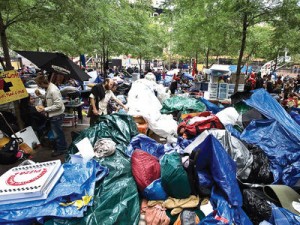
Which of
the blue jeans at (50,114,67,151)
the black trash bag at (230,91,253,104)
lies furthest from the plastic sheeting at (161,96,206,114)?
the blue jeans at (50,114,67,151)

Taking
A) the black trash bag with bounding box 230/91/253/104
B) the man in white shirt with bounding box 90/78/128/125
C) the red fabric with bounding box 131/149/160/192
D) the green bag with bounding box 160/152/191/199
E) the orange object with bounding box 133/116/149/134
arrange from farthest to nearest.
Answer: the black trash bag with bounding box 230/91/253/104 < the orange object with bounding box 133/116/149/134 < the man in white shirt with bounding box 90/78/128/125 < the red fabric with bounding box 131/149/160/192 < the green bag with bounding box 160/152/191/199

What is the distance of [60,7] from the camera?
13.4 ft

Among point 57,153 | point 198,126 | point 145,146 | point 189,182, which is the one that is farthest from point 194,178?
point 57,153

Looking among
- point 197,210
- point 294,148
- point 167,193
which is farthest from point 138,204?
point 294,148

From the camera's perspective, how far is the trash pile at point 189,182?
2.38 metres

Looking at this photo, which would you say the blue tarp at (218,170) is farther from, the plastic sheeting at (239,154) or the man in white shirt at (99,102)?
the man in white shirt at (99,102)

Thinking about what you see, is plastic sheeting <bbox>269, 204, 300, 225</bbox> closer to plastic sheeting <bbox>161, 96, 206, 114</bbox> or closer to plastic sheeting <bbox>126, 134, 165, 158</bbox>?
plastic sheeting <bbox>126, 134, 165, 158</bbox>

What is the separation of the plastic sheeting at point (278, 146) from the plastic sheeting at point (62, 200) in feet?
9.27

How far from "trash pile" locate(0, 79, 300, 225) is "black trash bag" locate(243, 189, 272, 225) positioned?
0.04ft

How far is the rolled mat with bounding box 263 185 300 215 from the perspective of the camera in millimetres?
2662

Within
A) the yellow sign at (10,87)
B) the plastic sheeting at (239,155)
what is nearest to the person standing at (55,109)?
the yellow sign at (10,87)

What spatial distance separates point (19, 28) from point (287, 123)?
7.07 meters

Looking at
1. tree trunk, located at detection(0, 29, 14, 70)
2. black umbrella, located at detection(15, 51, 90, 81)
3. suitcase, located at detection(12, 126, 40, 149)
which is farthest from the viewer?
black umbrella, located at detection(15, 51, 90, 81)

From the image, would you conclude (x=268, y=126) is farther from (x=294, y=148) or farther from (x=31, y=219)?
(x=31, y=219)
